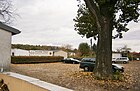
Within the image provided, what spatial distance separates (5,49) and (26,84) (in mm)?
12160

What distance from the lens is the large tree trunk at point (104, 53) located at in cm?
1853

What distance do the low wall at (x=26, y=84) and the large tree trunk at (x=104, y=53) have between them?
32.3 feet

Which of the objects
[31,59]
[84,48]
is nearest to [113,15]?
[31,59]

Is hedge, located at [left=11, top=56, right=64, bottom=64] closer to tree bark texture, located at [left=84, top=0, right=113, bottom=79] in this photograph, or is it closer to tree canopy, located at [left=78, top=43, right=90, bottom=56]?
tree canopy, located at [left=78, top=43, right=90, bottom=56]

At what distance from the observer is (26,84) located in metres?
6.92

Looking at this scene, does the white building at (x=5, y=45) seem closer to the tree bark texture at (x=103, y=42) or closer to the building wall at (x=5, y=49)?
the building wall at (x=5, y=49)

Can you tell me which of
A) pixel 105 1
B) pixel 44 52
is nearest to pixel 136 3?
pixel 105 1

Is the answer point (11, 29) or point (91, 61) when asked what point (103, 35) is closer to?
point (11, 29)

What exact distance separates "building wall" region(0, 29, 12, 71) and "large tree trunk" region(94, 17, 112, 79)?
667 cm

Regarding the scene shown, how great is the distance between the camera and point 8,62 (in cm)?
1842

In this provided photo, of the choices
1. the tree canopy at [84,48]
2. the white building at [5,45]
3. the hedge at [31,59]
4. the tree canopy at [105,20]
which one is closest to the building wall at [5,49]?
the white building at [5,45]

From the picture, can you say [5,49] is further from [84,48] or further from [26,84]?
[84,48]

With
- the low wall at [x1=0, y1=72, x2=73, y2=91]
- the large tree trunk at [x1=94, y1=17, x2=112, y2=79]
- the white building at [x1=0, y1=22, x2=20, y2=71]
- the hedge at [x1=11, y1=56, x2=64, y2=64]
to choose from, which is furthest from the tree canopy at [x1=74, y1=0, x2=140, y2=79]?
the hedge at [x1=11, y1=56, x2=64, y2=64]

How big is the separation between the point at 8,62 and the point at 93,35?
29.6 ft
